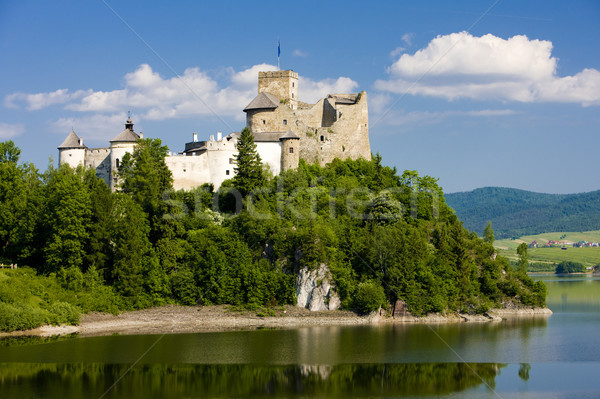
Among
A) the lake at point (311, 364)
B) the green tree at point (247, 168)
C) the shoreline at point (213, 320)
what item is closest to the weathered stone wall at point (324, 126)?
the green tree at point (247, 168)

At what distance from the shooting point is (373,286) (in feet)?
160

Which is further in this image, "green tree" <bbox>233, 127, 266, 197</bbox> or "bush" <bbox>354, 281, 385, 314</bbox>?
"green tree" <bbox>233, 127, 266, 197</bbox>

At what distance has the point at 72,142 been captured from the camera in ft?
192

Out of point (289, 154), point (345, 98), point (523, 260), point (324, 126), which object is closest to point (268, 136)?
point (289, 154)

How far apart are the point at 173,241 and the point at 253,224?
578 cm

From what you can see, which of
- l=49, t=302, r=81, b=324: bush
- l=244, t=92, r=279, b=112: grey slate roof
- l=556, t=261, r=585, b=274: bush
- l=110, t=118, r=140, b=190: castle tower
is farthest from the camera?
l=556, t=261, r=585, b=274: bush

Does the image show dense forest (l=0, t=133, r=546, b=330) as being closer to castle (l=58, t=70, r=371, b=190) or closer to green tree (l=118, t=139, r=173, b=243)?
green tree (l=118, t=139, r=173, b=243)

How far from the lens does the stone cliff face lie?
49.5 meters

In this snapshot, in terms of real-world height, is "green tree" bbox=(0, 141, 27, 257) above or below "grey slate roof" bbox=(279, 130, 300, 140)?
below

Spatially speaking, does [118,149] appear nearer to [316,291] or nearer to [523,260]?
[316,291]

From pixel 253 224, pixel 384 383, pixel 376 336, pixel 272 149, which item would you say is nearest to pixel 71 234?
pixel 253 224

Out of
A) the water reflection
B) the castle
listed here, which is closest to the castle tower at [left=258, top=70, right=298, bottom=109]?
the castle

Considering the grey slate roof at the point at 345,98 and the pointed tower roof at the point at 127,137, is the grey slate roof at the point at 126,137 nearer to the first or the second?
the pointed tower roof at the point at 127,137

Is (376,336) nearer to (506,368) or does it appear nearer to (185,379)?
(506,368)
